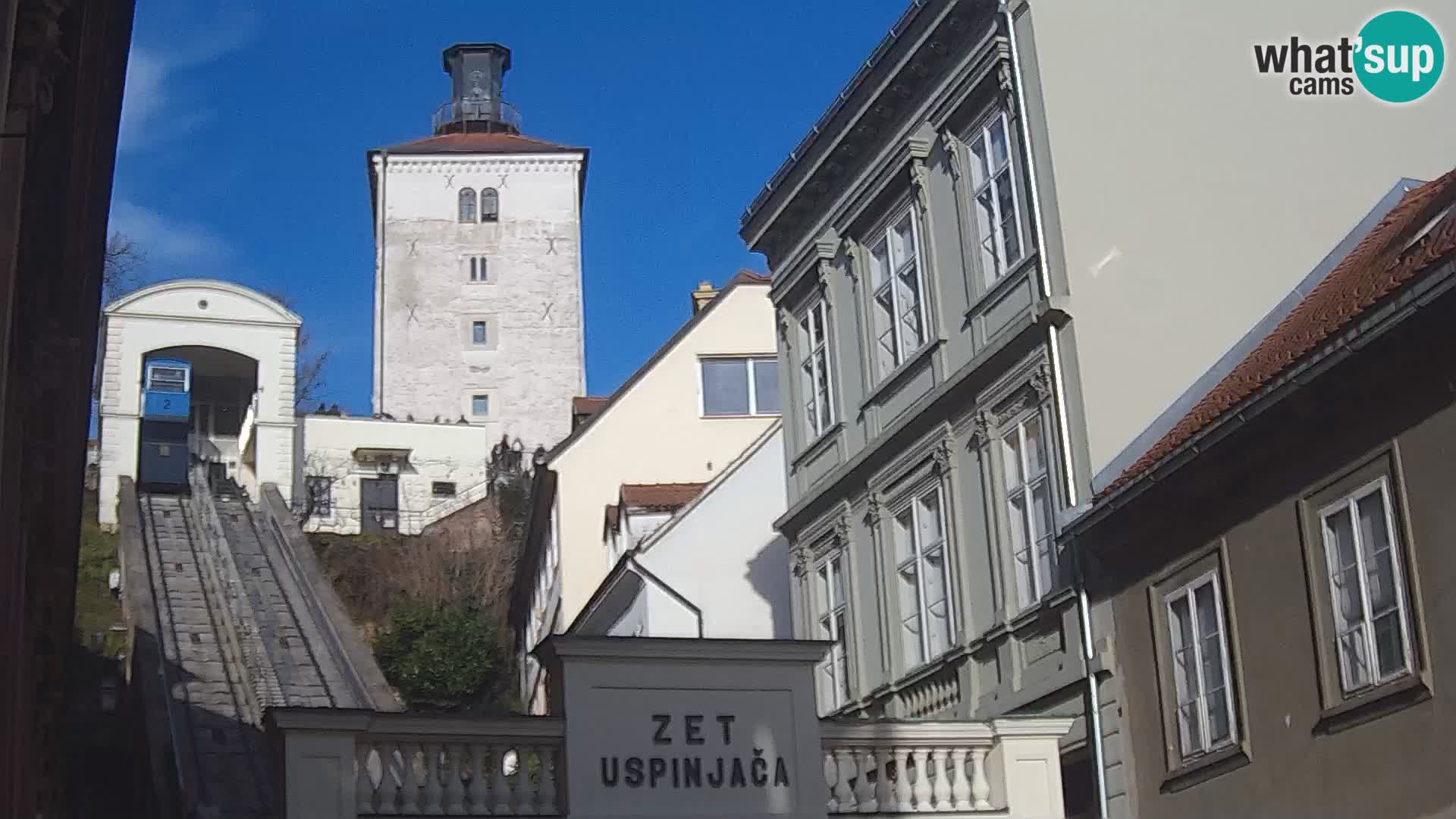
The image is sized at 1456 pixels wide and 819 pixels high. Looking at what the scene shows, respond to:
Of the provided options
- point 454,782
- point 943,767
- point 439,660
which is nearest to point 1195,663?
point 943,767

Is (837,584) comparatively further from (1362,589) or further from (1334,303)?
(1362,589)

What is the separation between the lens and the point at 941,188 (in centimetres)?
2208

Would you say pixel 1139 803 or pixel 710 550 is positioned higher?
pixel 710 550

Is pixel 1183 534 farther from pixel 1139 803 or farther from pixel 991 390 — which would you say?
pixel 991 390

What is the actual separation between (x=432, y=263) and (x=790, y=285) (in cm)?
5580

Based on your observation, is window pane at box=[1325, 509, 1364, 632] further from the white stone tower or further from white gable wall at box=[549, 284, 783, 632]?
the white stone tower

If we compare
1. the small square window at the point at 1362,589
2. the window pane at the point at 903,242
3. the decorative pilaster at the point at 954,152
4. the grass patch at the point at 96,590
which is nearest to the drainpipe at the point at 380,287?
the grass patch at the point at 96,590

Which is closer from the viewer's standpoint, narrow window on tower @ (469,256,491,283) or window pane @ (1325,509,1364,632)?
window pane @ (1325,509,1364,632)

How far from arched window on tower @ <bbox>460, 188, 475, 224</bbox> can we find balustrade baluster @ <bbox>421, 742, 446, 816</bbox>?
68.7 m

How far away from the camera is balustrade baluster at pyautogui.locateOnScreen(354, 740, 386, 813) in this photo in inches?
575

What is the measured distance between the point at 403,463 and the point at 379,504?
1.97 m

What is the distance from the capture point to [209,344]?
2265 inches

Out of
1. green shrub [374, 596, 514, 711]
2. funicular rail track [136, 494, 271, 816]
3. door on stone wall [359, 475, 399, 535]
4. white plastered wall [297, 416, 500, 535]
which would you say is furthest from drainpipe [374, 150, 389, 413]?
green shrub [374, 596, 514, 711]

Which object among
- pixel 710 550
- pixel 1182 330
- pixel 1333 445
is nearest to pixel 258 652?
pixel 710 550
